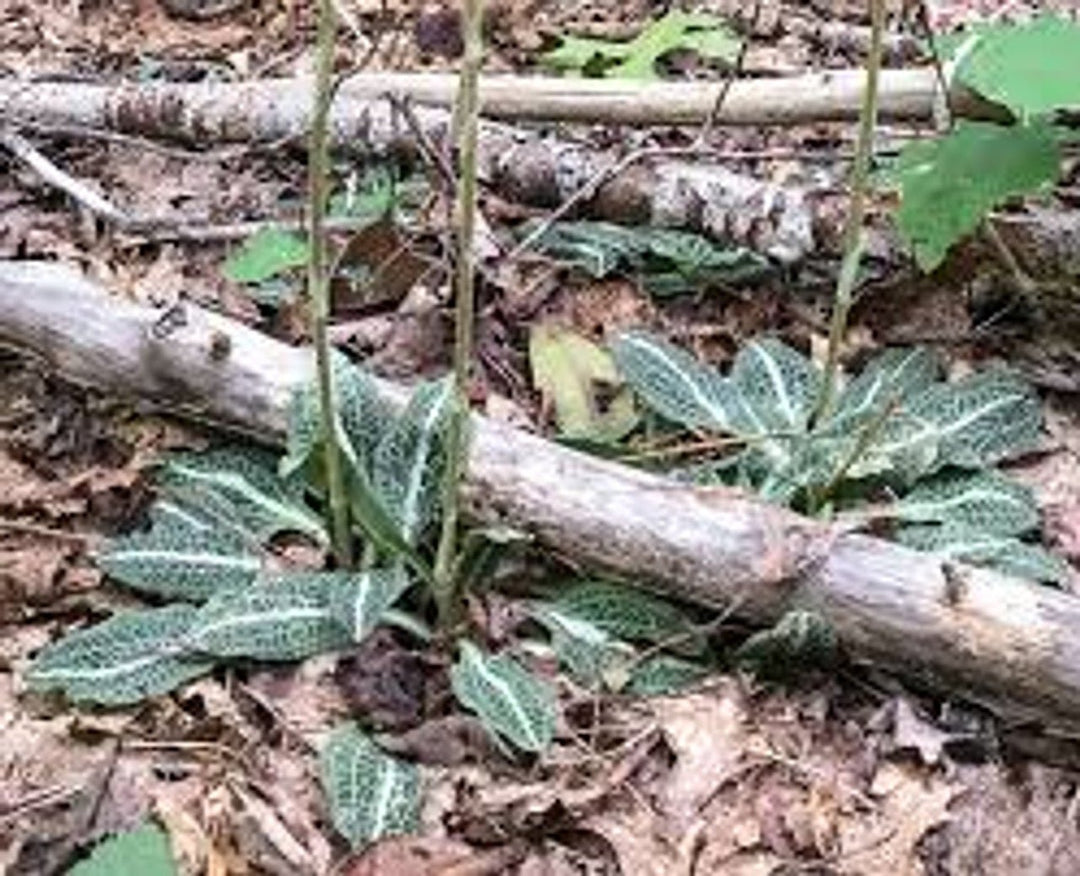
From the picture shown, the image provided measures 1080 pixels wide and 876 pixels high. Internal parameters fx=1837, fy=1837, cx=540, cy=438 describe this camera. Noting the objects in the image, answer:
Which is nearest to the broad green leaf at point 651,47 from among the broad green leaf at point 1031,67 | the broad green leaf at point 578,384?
the broad green leaf at point 578,384

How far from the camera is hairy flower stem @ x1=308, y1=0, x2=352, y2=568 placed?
2428 mm

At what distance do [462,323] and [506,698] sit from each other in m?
0.53

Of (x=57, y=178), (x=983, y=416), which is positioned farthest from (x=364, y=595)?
(x=57, y=178)

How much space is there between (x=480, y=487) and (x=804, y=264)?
41.6 inches

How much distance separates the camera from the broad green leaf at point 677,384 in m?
3.09

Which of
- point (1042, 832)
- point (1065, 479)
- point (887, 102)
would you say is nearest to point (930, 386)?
point (1065, 479)

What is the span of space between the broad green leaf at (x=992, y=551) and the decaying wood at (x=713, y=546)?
174mm

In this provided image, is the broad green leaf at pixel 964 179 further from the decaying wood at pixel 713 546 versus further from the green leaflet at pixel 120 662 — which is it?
the green leaflet at pixel 120 662

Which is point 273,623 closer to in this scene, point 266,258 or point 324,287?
point 324,287

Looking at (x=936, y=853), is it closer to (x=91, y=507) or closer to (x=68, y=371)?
(x=91, y=507)

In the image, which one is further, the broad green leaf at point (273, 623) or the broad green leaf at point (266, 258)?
the broad green leaf at point (266, 258)

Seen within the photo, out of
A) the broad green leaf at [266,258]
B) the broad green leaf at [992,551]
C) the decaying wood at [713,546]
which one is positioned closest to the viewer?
the decaying wood at [713,546]

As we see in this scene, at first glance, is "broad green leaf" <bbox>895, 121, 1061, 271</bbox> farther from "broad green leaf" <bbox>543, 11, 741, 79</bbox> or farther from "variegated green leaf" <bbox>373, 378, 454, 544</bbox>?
"broad green leaf" <bbox>543, 11, 741, 79</bbox>

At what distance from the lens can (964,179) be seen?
313 cm
